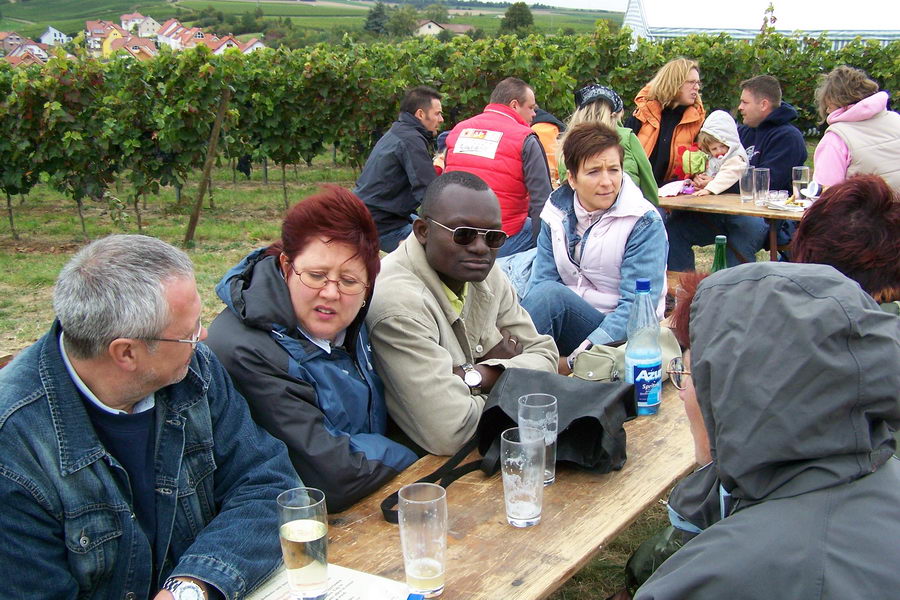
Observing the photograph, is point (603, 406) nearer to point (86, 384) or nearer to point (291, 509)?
point (291, 509)

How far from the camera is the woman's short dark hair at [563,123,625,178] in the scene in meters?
4.07

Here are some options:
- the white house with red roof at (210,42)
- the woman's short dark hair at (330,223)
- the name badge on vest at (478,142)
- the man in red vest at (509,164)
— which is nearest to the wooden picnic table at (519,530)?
the woman's short dark hair at (330,223)

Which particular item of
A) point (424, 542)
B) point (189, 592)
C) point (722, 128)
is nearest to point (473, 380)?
point (424, 542)

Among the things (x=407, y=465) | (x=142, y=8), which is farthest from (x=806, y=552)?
(x=142, y=8)

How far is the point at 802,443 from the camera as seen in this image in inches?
53.8

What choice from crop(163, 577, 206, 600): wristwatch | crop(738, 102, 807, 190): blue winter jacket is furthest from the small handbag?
crop(738, 102, 807, 190): blue winter jacket

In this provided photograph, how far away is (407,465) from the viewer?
2.47 m

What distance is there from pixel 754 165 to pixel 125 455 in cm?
657

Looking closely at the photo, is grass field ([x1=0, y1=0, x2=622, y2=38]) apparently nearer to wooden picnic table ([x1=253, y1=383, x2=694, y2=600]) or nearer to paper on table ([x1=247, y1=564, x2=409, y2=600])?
wooden picnic table ([x1=253, y1=383, x2=694, y2=600])

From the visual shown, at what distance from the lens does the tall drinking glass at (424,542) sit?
1.79 meters

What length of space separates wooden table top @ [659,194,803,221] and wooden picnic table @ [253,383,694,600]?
386 cm

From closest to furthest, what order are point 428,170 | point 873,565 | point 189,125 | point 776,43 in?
1. point 873,565
2. point 428,170
3. point 189,125
4. point 776,43

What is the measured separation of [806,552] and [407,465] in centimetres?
132

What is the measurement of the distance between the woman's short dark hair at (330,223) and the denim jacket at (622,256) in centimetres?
168
